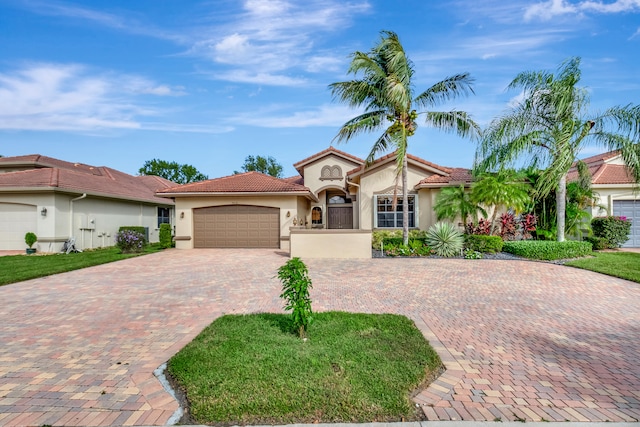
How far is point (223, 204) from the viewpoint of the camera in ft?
56.8

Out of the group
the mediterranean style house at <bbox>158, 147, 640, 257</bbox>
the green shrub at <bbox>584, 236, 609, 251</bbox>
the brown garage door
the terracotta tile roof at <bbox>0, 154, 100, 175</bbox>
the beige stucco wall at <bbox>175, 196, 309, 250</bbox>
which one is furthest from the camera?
the terracotta tile roof at <bbox>0, 154, 100, 175</bbox>

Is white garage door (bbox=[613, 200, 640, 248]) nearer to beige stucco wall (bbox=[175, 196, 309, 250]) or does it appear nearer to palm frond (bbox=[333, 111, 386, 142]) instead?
palm frond (bbox=[333, 111, 386, 142])

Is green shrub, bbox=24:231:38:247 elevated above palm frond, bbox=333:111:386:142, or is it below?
below

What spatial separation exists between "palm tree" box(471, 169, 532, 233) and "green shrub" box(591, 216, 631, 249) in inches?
149

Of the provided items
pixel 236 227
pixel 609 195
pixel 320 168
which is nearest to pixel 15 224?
pixel 236 227

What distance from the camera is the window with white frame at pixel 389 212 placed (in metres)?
16.7

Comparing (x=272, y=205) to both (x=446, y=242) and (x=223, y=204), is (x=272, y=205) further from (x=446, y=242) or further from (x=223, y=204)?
(x=446, y=242)

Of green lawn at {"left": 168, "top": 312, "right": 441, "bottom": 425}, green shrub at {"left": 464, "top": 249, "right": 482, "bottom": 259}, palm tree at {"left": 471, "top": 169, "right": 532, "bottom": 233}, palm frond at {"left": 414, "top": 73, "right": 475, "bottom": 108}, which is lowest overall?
green lawn at {"left": 168, "top": 312, "right": 441, "bottom": 425}

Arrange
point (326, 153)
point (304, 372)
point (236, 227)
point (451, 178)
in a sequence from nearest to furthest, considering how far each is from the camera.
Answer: point (304, 372) → point (451, 178) → point (236, 227) → point (326, 153)

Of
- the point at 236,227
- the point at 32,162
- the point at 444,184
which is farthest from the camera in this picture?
the point at 32,162

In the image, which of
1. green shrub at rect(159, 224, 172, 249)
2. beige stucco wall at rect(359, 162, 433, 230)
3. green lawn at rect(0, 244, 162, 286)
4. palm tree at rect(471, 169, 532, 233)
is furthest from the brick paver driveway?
green shrub at rect(159, 224, 172, 249)

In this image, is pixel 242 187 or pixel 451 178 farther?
pixel 242 187

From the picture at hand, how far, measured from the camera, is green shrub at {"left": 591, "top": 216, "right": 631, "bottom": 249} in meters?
14.8

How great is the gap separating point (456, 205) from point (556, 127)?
4.89 metres
